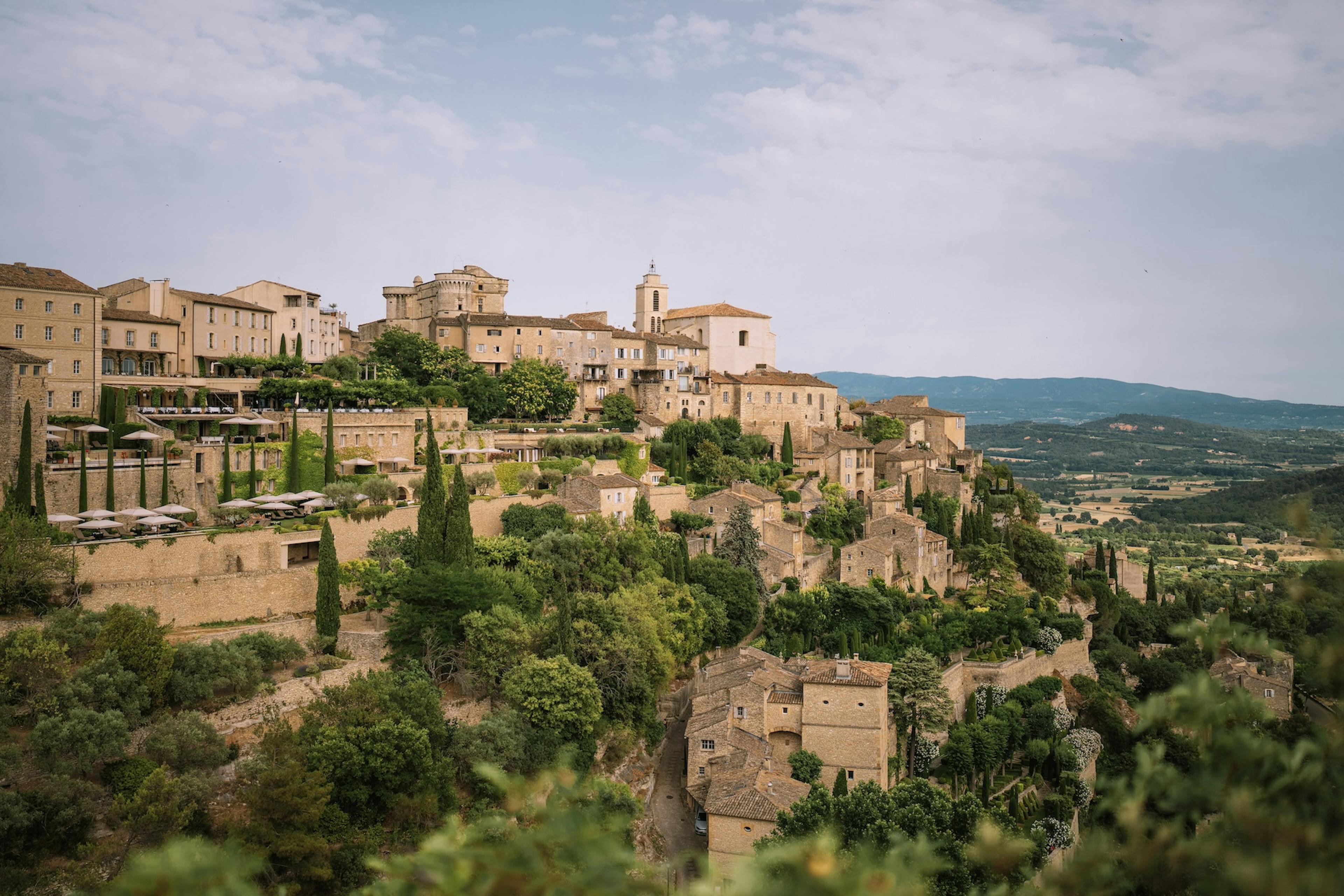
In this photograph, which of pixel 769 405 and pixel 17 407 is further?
pixel 769 405

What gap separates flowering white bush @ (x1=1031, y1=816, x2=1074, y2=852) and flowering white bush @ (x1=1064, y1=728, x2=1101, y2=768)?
4.78 meters

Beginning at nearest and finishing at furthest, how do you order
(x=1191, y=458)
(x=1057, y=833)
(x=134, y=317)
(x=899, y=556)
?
1. (x=1057, y=833)
2. (x=134, y=317)
3. (x=899, y=556)
4. (x=1191, y=458)

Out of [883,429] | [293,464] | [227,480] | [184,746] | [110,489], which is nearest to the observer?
[184,746]

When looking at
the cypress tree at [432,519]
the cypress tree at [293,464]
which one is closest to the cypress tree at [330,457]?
the cypress tree at [293,464]

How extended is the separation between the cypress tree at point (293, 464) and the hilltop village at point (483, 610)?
0.11 meters

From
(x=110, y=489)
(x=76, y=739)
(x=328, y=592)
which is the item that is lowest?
(x=76, y=739)

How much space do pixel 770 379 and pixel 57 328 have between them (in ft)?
128

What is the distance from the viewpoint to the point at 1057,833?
30.0m

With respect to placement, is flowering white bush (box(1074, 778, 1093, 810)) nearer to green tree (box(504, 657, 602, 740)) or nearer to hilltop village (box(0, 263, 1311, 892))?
hilltop village (box(0, 263, 1311, 892))

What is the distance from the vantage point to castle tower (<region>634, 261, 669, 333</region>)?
6906cm

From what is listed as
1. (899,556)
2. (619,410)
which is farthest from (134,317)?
(899,556)

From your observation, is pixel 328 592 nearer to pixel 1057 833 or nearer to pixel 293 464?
pixel 293 464

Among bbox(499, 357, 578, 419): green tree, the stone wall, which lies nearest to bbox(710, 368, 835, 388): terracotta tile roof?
bbox(499, 357, 578, 419): green tree

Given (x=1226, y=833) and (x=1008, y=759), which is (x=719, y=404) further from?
(x=1226, y=833)
